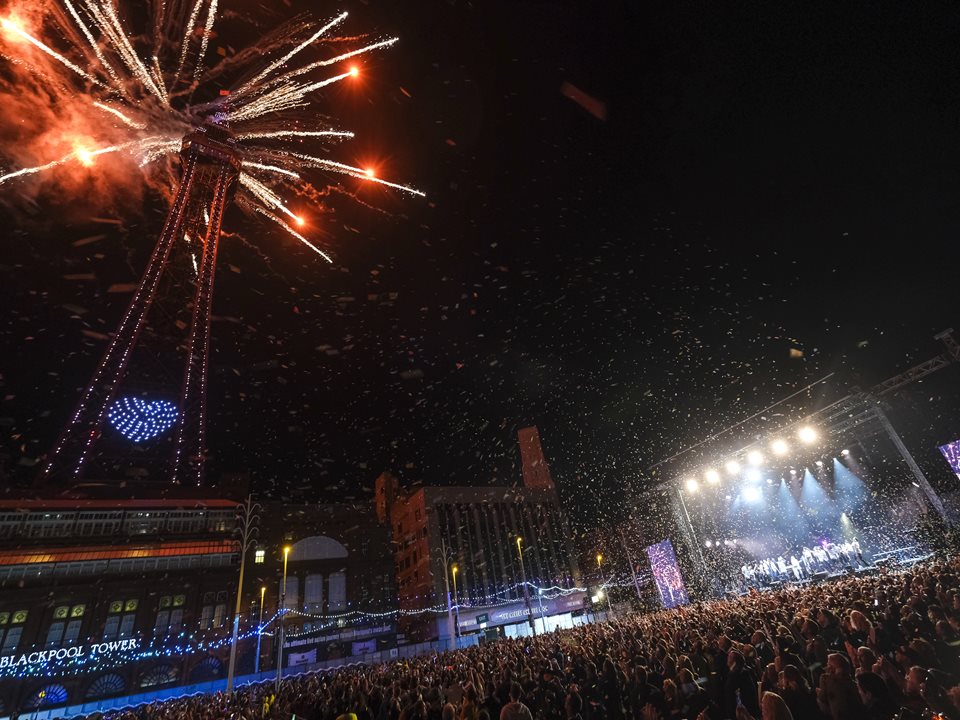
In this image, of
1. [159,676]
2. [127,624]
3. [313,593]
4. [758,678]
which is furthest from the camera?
[313,593]

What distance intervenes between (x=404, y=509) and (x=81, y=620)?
124ft

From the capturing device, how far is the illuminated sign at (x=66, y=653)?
105 ft

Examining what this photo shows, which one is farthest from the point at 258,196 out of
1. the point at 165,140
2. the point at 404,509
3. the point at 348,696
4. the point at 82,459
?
the point at 404,509

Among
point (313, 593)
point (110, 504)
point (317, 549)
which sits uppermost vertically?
point (110, 504)

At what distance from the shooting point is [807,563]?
32.3m

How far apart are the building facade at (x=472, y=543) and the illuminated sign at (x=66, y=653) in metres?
30.0

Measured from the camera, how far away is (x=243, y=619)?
4269 cm

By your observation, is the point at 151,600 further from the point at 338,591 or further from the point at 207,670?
the point at 338,591

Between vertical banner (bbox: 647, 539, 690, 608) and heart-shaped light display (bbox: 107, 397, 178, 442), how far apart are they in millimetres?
42726

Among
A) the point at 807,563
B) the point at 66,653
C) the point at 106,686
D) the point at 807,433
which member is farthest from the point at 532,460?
the point at 66,653

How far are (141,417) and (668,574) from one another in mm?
45892

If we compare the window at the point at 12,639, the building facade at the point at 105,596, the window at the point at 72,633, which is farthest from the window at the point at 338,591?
the window at the point at 12,639

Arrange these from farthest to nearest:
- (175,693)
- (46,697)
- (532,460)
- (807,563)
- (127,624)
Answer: (532,460)
(127,624)
(175,693)
(807,563)
(46,697)

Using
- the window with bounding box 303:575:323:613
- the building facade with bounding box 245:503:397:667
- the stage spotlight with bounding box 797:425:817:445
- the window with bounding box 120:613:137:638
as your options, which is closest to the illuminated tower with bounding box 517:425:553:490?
the building facade with bounding box 245:503:397:667
